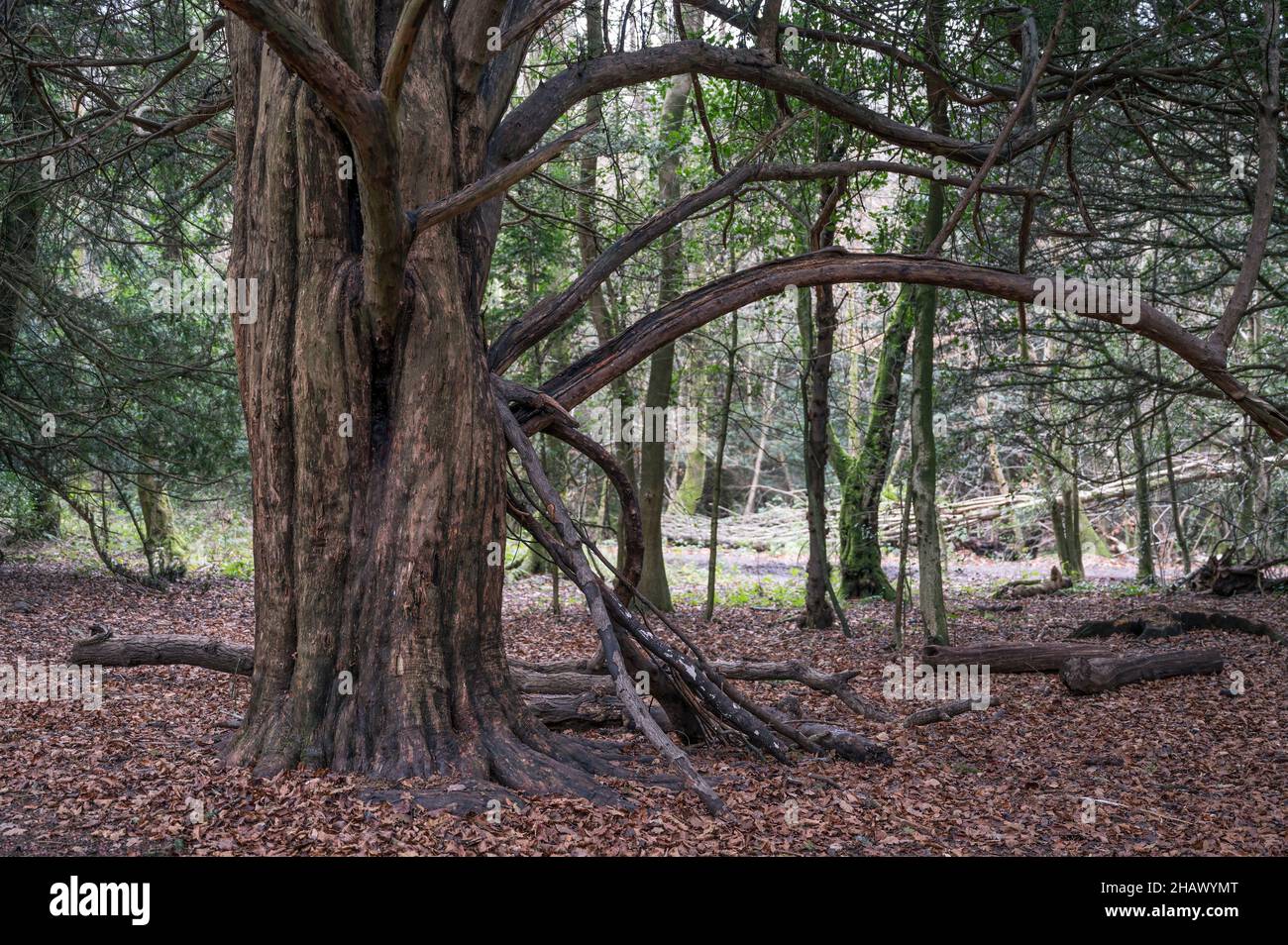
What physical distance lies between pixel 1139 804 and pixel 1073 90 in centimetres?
454

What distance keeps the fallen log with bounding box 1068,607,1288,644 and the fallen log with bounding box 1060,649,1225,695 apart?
145cm

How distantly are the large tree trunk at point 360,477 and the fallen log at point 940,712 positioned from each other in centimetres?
303

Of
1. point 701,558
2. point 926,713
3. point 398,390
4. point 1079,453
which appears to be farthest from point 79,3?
point 1079,453

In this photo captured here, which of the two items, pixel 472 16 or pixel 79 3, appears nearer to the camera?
pixel 472 16

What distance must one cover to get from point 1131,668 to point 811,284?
4.51m

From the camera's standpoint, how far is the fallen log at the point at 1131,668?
8.08 metres

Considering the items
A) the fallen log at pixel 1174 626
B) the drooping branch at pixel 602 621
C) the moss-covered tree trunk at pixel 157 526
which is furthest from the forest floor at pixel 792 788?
the moss-covered tree trunk at pixel 157 526

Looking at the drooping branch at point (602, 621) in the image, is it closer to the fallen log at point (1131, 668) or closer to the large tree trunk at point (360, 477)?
the large tree trunk at point (360, 477)

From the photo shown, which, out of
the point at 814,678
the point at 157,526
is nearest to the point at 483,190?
the point at 814,678

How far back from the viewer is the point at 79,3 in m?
9.20

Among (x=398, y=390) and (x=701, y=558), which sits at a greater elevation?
(x=398, y=390)

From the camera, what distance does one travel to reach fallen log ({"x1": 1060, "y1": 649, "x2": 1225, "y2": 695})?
8078mm

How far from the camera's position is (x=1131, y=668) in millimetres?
8289

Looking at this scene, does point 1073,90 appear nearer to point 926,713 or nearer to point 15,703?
point 926,713
